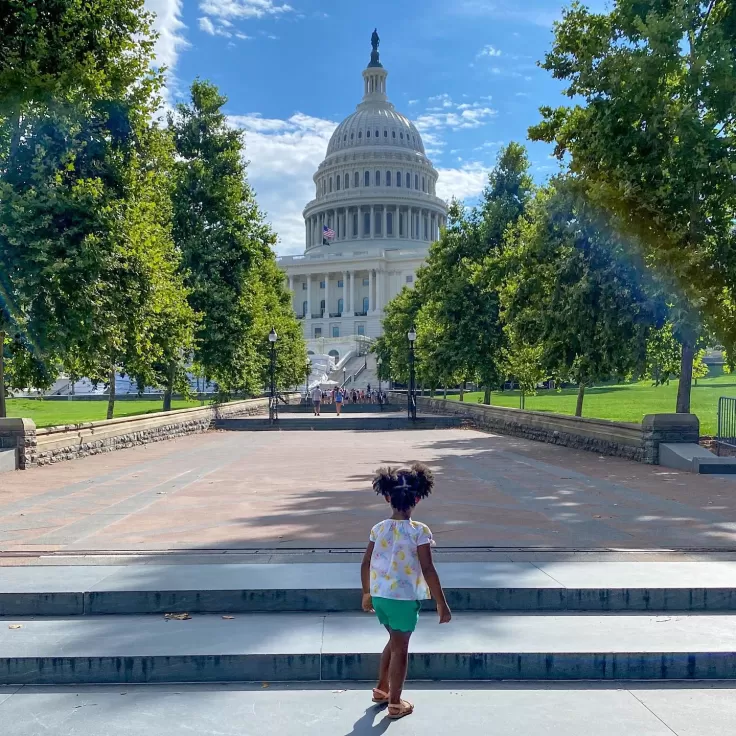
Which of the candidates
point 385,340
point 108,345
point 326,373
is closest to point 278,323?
point 385,340

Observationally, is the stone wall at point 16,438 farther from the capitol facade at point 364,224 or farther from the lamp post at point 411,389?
the capitol facade at point 364,224

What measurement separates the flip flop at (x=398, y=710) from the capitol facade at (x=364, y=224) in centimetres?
11841

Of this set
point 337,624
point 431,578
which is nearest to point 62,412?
point 337,624

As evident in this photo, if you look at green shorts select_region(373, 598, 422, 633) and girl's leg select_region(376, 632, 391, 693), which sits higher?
green shorts select_region(373, 598, 422, 633)

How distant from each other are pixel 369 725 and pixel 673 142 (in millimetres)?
14893

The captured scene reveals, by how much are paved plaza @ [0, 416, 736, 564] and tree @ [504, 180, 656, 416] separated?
296cm

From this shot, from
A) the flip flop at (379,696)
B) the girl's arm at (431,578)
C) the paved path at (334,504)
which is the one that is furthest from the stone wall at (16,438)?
the girl's arm at (431,578)

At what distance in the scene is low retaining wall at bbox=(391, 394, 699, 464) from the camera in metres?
15.9

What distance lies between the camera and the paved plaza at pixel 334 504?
26.6ft

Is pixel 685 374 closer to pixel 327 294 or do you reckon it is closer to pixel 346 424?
pixel 346 424

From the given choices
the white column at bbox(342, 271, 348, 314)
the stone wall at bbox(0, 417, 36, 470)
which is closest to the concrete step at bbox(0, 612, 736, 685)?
the stone wall at bbox(0, 417, 36, 470)

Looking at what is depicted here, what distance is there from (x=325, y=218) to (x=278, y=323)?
308ft

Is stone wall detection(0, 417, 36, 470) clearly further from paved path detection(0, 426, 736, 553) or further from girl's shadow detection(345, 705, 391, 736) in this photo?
girl's shadow detection(345, 705, 391, 736)

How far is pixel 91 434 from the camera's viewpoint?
1877 cm
